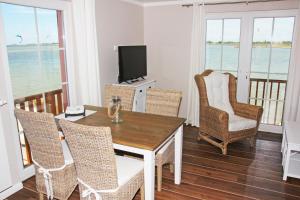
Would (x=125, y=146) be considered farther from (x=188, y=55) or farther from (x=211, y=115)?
(x=188, y=55)

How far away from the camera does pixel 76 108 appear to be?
2.78m

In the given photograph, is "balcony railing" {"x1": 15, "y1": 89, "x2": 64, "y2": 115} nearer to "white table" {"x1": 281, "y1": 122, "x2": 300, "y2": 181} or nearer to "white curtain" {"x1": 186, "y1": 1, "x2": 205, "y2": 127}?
"white curtain" {"x1": 186, "y1": 1, "x2": 205, "y2": 127}

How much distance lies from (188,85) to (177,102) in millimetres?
2015

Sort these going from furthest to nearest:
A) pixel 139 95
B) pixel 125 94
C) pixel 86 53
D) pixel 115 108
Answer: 1. pixel 139 95
2. pixel 86 53
3. pixel 125 94
4. pixel 115 108

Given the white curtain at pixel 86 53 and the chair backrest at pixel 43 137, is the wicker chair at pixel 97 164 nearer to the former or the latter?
the chair backrest at pixel 43 137

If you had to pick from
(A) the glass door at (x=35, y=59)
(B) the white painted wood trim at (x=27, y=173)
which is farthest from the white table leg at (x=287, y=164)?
(B) the white painted wood trim at (x=27, y=173)

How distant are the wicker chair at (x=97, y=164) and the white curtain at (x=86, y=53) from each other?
184 centimetres

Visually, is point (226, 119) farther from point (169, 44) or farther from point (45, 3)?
point (45, 3)

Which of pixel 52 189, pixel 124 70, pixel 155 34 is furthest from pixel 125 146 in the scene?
pixel 155 34

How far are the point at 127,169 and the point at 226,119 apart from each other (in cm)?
181

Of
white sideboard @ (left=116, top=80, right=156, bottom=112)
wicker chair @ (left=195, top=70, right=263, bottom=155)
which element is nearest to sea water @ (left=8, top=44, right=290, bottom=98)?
wicker chair @ (left=195, top=70, right=263, bottom=155)

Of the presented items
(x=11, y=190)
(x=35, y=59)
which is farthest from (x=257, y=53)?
(x=11, y=190)

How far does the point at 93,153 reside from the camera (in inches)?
70.1

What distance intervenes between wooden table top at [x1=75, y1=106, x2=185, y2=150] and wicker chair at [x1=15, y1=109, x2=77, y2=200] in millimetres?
462
